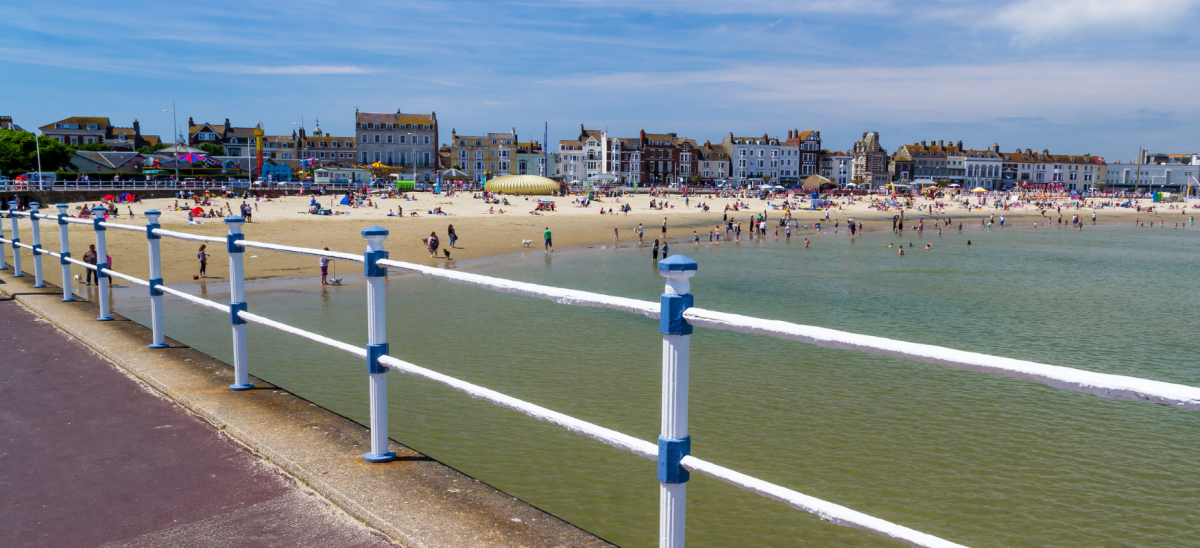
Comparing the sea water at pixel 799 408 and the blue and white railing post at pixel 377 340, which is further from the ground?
the blue and white railing post at pixel 377 340

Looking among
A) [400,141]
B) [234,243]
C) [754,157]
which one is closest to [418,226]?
[234,243]

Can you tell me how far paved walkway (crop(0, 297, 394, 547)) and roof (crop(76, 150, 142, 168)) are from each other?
8378cm

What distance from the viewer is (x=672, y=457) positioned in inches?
102

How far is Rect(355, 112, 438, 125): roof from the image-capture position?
11862 centimetres

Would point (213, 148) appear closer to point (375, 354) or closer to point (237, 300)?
point (237, 300)

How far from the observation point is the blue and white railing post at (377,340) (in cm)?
391

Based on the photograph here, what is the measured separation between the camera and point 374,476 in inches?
152

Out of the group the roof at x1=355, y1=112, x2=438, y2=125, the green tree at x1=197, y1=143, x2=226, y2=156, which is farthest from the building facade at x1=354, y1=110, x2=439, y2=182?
the green tree at x1=197, y1=143, x2=226, y2=156

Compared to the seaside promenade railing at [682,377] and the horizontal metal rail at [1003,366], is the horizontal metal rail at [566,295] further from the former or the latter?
the horizontal metal rail at [1003,366]

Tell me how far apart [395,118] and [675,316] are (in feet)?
411

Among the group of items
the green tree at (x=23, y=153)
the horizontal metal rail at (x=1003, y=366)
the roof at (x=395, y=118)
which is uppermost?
the roof at (x=395, y=118)

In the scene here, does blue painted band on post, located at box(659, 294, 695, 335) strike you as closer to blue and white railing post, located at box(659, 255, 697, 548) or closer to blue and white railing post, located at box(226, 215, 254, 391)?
blue and white railing post, located at box(659, 255, 697, 548)

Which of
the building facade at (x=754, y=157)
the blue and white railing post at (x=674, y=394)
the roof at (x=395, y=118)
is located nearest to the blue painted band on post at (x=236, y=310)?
the blue and white railing post at (x=674, y=394)

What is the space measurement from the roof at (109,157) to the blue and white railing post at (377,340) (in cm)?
8565
